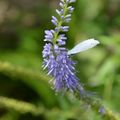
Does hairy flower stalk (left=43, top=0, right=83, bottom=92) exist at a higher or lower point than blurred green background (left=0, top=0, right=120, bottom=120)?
lower

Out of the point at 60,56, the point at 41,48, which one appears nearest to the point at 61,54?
the point at 60,56

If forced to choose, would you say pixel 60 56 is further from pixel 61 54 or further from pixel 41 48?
pixel 41 48

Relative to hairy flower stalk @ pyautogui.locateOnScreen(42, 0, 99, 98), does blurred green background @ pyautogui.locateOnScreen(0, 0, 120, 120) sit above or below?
above

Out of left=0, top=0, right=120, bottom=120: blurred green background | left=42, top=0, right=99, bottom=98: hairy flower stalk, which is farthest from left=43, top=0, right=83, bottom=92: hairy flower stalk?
left=0, top=0, right=120, bottom=120: blurred green background

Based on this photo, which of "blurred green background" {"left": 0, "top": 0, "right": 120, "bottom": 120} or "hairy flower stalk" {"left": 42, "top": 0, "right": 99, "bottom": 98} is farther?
"blurred green background" {"left": 0, "top": 0, "right": 120, "bottom": 120}

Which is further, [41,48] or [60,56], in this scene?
[41,48]

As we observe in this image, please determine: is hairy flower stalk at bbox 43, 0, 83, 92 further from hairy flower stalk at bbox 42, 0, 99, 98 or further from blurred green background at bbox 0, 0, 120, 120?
blurred green background at bbox 0, 0, 120, 120

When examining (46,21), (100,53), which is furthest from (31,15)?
(100,53)

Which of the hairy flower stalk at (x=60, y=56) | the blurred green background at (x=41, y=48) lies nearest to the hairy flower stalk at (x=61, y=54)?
the hairy flower stalk at (x=60, y=56)
